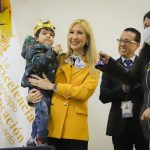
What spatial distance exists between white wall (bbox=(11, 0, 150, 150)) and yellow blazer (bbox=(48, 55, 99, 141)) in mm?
1247

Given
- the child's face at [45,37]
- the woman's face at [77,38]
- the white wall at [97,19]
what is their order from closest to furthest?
the woman's face at [77,38]
the child's face at [45,37]
the white wall at [97,19]

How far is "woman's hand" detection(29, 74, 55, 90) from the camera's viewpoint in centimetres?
221

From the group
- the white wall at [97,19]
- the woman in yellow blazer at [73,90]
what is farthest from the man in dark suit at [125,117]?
the white wall at [97,19]

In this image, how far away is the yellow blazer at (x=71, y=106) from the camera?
2.19 meters

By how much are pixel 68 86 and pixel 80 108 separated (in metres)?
0.18

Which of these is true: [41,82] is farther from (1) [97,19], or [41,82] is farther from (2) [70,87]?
(1) [97,19]

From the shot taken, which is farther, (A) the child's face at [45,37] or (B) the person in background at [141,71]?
(A) the child's face at [45,37]

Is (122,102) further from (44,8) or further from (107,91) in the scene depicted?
(44,8)

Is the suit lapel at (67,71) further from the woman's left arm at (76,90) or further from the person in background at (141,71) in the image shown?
the person in background at (141,71)

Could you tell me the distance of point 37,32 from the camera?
2.55m

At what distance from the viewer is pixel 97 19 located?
355 cm

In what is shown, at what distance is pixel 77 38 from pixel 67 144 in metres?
0.72

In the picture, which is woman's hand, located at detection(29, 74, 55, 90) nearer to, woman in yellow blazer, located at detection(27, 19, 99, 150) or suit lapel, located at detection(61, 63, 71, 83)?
woman in yellow blazer, located at detection(27, 19, 99, 150)

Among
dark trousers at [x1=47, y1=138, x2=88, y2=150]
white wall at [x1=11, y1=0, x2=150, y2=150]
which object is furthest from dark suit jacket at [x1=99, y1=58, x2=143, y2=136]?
white wall at [x1=11, y1=0, x2=150, y2=150]
